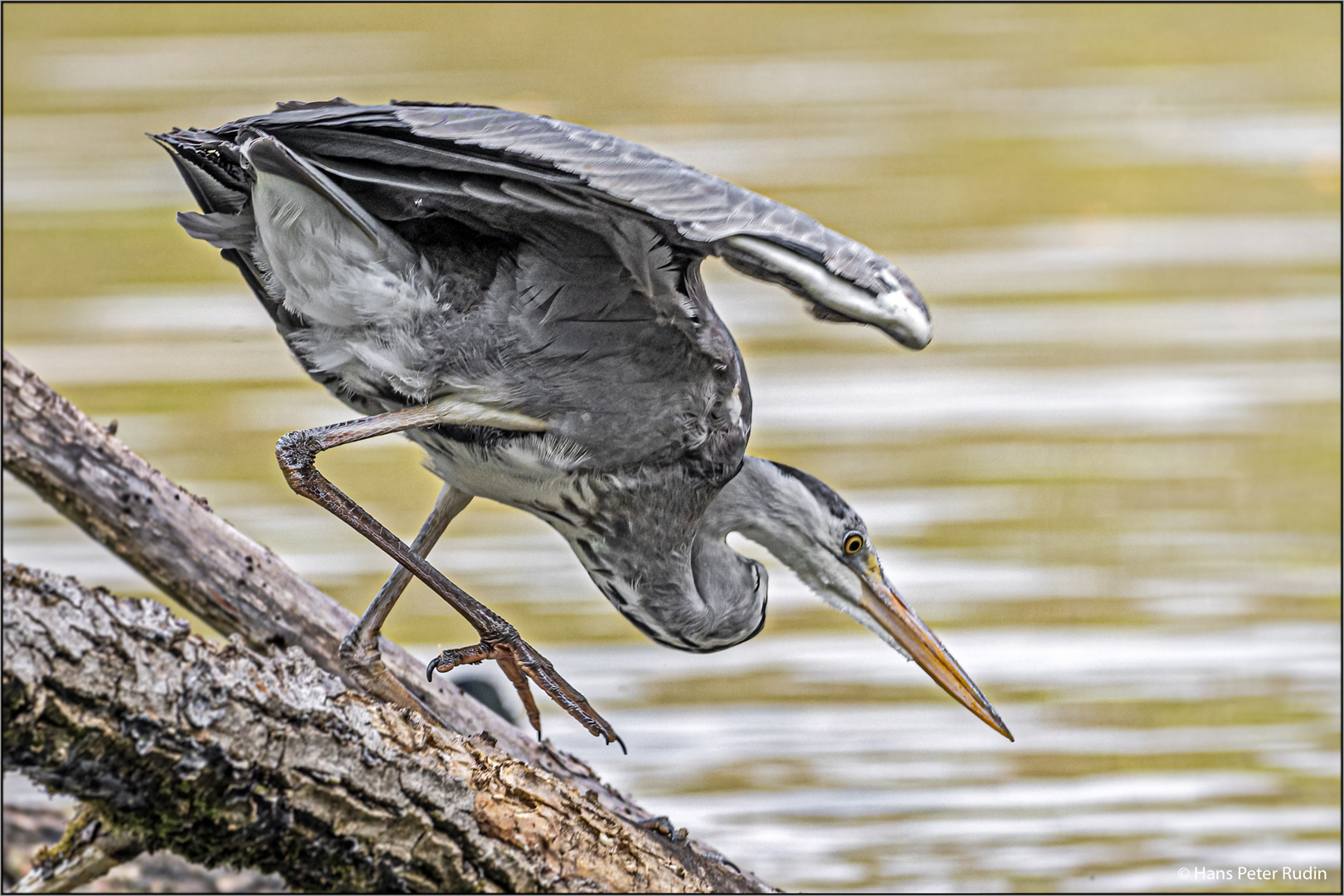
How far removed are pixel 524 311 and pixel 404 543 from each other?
579 millimetres

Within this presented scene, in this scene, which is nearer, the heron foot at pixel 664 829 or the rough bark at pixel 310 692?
the rough bark at pixel 310 692

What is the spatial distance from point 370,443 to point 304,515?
88cm

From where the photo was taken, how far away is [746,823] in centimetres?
463

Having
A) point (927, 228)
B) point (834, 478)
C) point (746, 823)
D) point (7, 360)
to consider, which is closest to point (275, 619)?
point (7, 360)

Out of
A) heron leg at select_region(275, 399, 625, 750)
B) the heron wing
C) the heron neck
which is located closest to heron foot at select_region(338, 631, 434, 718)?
heron leg at select_region(275, 399, 625, 750)

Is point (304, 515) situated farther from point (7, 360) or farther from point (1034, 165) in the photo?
point (1034, 165)

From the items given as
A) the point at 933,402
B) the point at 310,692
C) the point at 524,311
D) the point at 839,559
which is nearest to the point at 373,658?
the point at 524,311

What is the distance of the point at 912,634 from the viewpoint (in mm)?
4133

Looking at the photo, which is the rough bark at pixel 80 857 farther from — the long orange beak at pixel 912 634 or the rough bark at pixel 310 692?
the long orange beak at pixel 912 634

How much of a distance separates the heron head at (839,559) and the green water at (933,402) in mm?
706

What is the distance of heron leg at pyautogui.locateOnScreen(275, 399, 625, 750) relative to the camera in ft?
10.5

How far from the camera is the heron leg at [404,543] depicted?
3199 mm

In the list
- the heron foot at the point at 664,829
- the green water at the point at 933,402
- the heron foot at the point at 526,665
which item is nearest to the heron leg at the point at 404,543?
the heron foot at the point at 526,665

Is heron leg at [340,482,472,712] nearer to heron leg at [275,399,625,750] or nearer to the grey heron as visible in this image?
the grey heron
